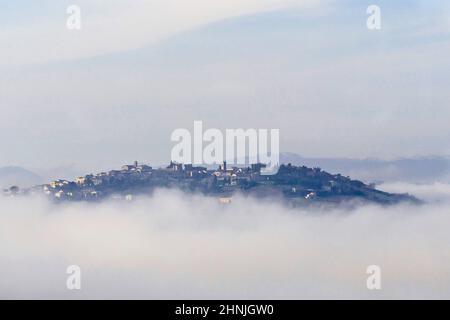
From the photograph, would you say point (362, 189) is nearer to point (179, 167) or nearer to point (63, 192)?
point (179, 167)
